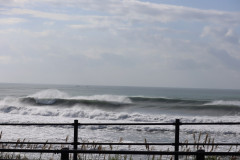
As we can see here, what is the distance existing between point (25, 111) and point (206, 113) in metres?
16.6

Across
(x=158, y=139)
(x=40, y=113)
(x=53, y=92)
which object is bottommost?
(x=158, y=139)

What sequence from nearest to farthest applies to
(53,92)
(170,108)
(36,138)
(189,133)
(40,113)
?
(36,138), (189,133), (40,113), (170,108), (53,92)

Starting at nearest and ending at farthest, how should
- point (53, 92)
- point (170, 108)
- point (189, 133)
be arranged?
point (189, 133) < point (170, 108) < point (53, 92)

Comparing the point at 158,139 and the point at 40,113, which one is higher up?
the point at 40,113

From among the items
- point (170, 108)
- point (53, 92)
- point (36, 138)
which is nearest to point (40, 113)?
point (170, 108)

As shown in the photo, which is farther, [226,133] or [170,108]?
[170,108]

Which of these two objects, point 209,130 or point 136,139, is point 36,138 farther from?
point 209,130

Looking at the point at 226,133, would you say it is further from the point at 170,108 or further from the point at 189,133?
the point at 170,108

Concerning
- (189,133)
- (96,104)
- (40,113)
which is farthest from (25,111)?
(189,133)

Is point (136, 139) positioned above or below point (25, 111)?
below

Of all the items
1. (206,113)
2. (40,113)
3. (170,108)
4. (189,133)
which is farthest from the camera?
(170,108)

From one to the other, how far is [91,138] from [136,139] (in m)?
1.90

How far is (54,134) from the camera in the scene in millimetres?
16469

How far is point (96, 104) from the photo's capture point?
38.9 metres
